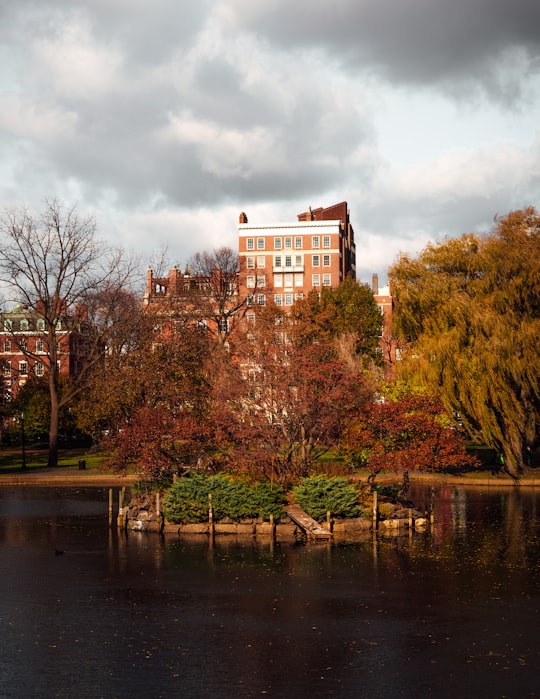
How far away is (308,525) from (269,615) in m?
13.1

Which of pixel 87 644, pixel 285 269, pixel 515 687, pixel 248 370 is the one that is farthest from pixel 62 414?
pixel 515 687

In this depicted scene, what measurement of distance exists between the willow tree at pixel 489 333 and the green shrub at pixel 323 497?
66.3 feet

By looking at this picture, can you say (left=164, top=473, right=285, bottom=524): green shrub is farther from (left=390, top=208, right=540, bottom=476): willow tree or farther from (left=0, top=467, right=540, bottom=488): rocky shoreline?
(left=390, top=208, right=540, bottom=476): willow tree

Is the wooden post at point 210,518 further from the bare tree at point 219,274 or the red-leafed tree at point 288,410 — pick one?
the bare tree at point 219,274

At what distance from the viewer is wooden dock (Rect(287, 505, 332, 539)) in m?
37.0

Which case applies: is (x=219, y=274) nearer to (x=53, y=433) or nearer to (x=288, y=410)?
(x=53, y=433)

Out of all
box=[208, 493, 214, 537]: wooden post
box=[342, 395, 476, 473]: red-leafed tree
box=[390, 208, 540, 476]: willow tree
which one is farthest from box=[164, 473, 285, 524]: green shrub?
box=[390, 208, 540, 476]: willow tree

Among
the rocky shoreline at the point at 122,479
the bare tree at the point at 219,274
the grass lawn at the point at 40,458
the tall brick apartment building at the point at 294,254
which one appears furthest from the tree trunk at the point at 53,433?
the tall brick apartment building at the point at 294,254

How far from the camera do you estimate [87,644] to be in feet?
70.7

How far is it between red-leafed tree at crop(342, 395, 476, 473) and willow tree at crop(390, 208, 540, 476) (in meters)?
13.0

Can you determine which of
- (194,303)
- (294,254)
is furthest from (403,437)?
(294,254)

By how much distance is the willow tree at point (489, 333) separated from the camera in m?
55.2

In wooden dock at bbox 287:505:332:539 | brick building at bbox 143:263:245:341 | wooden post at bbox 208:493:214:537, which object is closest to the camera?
wooden dock at bbox 287:505:332:539

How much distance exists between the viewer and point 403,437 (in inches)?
1704
